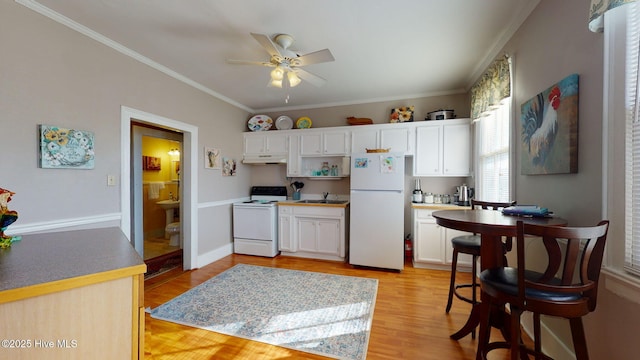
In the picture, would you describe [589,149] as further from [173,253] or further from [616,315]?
[173,253]

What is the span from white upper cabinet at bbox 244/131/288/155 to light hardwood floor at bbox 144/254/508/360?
2219 millimetres

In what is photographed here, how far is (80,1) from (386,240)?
12.4 ft

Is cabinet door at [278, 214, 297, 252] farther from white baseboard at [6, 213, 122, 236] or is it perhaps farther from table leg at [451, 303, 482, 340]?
table leg at [451, 303, 482, 340]

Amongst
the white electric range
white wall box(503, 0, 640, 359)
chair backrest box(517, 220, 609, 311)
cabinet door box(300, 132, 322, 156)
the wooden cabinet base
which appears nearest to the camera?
the wooden cabinet base

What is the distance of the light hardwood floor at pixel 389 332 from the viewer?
67.9 inches

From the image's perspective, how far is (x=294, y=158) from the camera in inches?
163

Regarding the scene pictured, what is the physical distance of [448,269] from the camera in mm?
3281

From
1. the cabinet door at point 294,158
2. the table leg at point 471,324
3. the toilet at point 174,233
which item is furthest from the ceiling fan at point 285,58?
the toilet at point 174,233

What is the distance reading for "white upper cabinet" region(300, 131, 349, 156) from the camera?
3.90m

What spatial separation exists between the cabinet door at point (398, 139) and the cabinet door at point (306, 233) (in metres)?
1.65

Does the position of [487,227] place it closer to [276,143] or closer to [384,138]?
[384,138]

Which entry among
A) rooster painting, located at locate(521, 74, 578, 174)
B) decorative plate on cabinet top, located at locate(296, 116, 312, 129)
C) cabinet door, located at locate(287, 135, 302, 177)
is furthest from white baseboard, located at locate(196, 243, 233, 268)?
rooster painting, located at locate(521, 74, 578, 174)

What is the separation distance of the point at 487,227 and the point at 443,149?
2.49m

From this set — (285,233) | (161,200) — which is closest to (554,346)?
(285,233)
